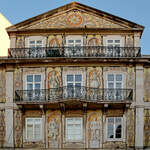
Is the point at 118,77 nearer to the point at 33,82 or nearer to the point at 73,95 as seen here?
the point at 73,95

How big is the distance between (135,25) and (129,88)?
434 cm

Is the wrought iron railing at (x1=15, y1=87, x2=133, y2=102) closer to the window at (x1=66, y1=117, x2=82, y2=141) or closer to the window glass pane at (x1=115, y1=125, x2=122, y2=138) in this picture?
the window at (x1=66, y1=117, x2=82, y2=141)

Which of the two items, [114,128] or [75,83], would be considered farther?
[75,83]

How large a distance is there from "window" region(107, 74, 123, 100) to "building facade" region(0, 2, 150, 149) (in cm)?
6

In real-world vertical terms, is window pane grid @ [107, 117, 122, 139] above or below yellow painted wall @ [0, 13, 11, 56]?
below

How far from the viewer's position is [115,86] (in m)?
24.4

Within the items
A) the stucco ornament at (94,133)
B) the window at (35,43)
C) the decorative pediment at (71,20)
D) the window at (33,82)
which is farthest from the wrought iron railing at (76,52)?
the stucco ornament at (94,133)

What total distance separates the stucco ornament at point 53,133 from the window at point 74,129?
0.78 m

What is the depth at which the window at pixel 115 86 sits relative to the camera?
941 inches

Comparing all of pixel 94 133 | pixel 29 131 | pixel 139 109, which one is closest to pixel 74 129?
pixel 94 133

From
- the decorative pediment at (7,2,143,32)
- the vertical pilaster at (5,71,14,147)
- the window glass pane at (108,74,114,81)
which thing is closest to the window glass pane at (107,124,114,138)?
the window glass pane at (108,74,114,81)

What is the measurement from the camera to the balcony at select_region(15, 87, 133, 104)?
23.6 meters

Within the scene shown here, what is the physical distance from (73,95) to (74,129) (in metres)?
2.32

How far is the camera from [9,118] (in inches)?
955
